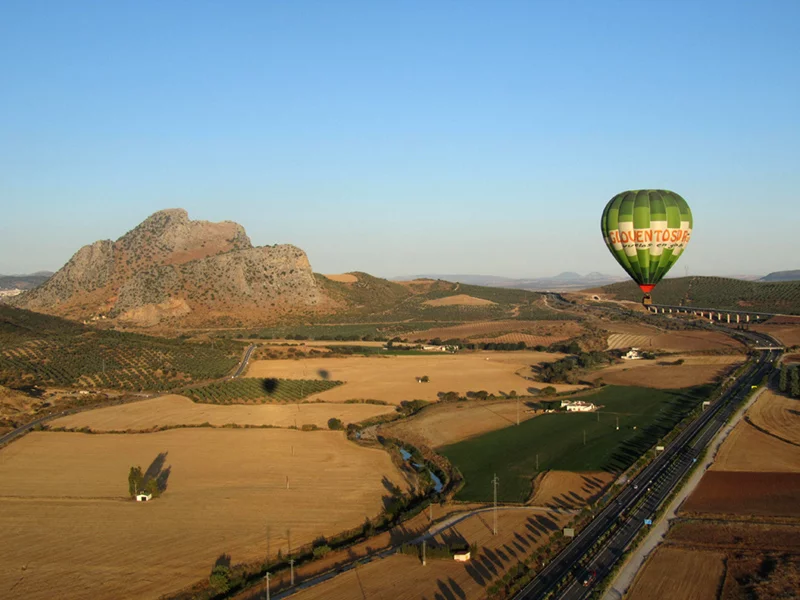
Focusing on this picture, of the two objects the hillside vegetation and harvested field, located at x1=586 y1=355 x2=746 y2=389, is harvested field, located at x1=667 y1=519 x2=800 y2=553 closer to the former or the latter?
harvested field, located at x1=586 y1=355 x2=746 y2=389

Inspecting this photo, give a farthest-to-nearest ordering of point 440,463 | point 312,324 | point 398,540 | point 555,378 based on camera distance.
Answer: point 312,324, point 555,378, point 440,463, point 398,540

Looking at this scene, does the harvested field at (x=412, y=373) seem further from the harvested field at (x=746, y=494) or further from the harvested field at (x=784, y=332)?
the harvested field at (x=784, y=332)

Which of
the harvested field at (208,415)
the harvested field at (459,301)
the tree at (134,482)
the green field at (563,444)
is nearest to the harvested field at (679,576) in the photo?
the green field at (563,444)

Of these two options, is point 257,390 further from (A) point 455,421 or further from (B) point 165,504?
(B) point 165,504

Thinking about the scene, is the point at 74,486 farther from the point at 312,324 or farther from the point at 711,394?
the point at 312,324

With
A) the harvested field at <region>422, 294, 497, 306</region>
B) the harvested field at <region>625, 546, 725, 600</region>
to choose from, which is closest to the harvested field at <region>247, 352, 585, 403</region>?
the harvested field at <region>625, 546, 725, 600</region>

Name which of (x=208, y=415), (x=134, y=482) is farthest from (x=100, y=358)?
(x=134, y=482)

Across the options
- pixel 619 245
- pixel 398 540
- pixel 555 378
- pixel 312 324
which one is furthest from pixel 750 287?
pixel 398 540
